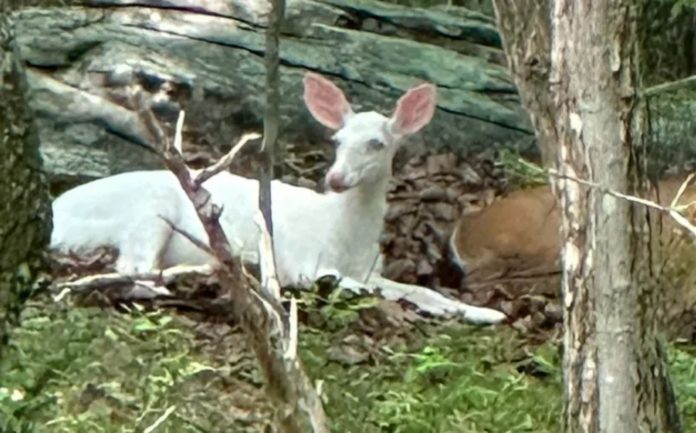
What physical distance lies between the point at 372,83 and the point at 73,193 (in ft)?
9.99

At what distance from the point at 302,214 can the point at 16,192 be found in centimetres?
543

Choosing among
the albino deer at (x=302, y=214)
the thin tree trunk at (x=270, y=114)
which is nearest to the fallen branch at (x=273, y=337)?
the thin tree trunk at (x=270, y=114)

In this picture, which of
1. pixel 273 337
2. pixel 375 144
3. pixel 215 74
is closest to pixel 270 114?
pixel 375 144

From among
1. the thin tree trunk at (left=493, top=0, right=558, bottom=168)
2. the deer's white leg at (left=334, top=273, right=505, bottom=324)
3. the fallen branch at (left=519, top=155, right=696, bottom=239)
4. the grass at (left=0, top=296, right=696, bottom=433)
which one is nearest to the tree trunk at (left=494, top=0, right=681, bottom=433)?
the fallen branch at (left=519, top=155, right=696, bottom=239)

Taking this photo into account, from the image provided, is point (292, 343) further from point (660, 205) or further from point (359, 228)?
point (359, 228)

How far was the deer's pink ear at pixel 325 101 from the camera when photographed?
921cm

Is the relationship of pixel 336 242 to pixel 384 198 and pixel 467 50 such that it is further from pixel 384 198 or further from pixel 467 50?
pixel 467 50

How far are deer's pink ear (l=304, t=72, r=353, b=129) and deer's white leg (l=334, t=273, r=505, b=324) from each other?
89 cm

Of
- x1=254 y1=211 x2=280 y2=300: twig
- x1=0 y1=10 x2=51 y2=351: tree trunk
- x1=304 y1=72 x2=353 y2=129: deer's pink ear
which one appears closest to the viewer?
x1=254 y1=211 x2=280 y2=300: twig

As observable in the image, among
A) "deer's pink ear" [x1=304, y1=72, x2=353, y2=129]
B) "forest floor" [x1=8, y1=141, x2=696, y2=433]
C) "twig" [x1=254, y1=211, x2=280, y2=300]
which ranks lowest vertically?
"forest floor" [x1=8, y1=141, x2=696, y2=433]

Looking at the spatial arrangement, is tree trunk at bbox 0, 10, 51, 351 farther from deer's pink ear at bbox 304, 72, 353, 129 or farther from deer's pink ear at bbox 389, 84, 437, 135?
deer's pink ear at bbox 389, 84, 437, 135

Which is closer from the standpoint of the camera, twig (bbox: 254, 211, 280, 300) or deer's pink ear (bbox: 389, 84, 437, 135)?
twig (bbox: 254, 211, 280, 300)

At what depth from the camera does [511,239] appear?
31.8ft

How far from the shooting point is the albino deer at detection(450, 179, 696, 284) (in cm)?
948
